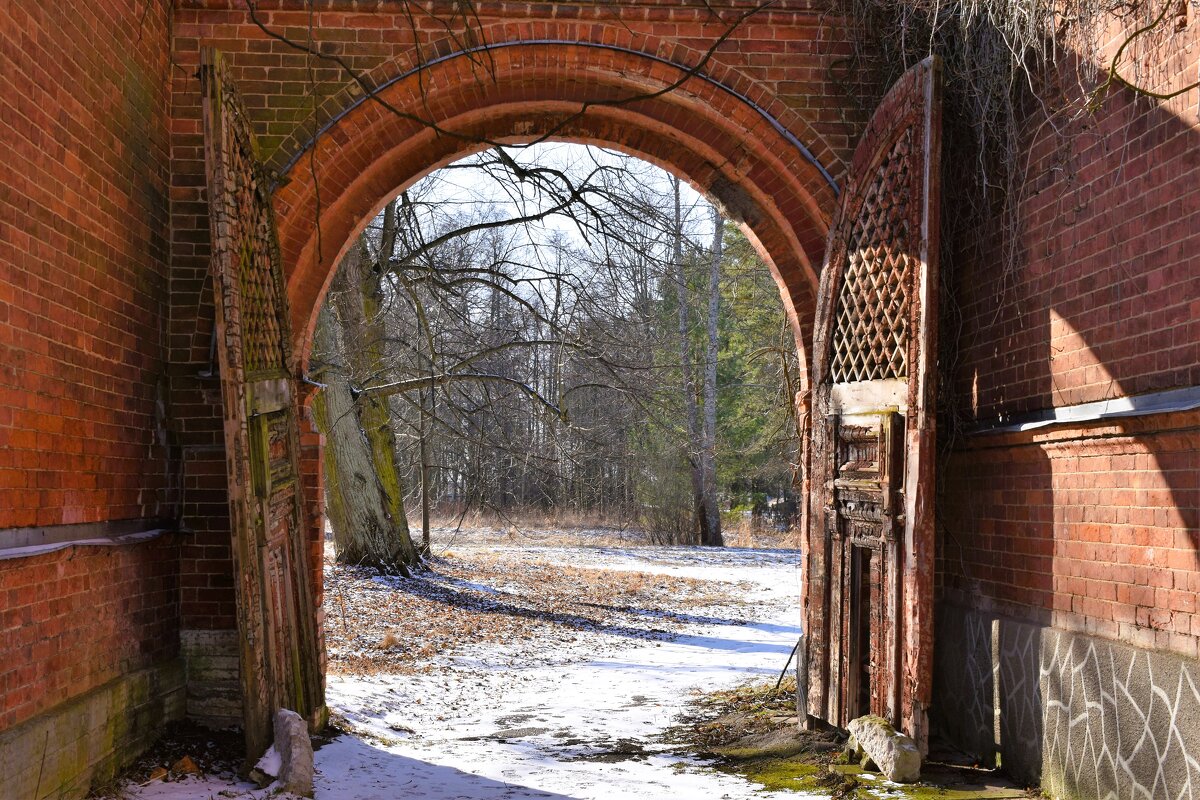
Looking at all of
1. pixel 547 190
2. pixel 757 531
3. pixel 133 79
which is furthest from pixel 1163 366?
pixel 757 531

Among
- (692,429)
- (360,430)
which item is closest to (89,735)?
(360,430)

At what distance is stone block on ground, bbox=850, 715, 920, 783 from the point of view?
596 cm

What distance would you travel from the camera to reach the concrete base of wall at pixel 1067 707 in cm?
439

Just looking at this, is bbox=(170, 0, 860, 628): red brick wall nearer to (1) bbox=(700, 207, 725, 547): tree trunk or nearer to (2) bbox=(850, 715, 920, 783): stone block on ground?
(2) bbox=(850, 715, 920, 783): stone block on ground

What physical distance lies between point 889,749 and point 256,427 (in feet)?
12.7

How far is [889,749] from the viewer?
6.05m

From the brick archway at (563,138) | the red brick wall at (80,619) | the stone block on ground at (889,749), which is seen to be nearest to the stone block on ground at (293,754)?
the red brick wall at (80,619)

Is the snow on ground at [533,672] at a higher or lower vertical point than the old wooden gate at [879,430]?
lower

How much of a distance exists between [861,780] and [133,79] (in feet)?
18.7

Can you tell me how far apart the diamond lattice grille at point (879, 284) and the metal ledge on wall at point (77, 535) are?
4.30 meters

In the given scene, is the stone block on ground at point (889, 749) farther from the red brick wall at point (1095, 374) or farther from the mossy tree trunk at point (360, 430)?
the mossy tree trunk at point (360, 430)

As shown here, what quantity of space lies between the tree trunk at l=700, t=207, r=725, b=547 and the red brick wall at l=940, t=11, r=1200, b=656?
795 inches

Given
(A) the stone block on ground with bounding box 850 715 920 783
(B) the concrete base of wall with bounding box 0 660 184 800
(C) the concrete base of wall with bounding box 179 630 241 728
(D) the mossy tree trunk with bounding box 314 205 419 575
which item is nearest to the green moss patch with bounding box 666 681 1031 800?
(A) the stone block on ground with bounding box 850 715 920 783

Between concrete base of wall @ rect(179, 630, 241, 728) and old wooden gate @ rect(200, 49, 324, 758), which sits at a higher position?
old wooden gate @ rect(200, 49, 324, 758)
